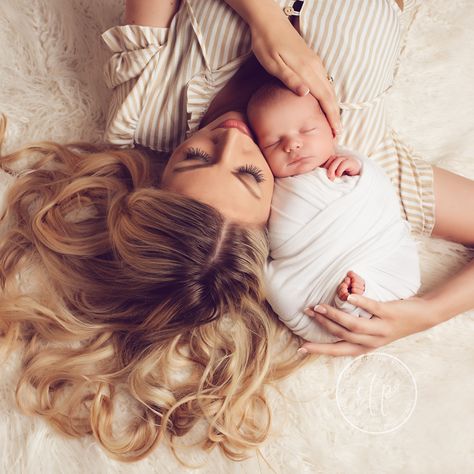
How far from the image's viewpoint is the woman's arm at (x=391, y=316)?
4.06ft

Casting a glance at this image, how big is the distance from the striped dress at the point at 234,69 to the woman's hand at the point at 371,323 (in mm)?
198

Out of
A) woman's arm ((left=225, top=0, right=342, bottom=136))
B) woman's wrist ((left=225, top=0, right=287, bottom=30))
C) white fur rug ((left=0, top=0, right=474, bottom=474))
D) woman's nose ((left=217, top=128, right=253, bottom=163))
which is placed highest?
woman's wrist ((left=225, top=0, right=287, bottom=30))

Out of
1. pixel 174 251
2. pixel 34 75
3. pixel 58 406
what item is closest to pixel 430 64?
pixel 174 251

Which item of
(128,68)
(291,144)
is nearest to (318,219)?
(291,144)

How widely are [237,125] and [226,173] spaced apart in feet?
0.41

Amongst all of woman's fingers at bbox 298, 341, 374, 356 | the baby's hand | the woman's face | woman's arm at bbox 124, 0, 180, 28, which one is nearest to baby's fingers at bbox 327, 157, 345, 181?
the baby's hand

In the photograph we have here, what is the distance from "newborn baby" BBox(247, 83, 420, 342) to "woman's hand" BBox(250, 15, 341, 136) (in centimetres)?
2

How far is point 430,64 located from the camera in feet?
5.03

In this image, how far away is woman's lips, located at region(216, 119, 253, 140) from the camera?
1.24 metres

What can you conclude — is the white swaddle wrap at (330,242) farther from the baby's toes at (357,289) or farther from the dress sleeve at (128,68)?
the dress sleeve at (128,68)

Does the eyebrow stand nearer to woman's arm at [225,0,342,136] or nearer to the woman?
the woman

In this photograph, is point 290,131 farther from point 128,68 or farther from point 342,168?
point 128,68

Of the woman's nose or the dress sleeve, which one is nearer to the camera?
the woman's nose

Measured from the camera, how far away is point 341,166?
4.07 ft
